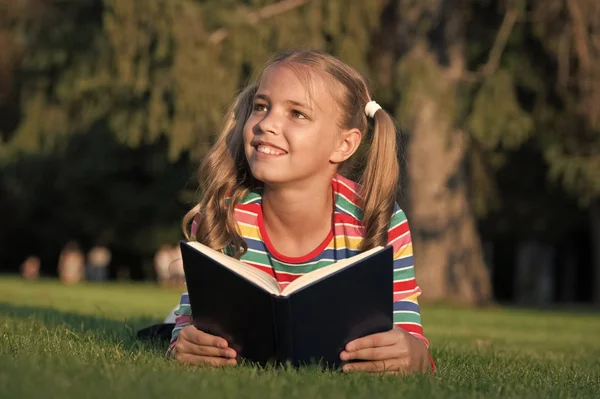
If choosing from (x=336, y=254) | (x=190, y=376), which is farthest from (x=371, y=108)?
(x=190, y=376)

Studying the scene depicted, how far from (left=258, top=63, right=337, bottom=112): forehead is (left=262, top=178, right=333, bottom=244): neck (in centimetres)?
39

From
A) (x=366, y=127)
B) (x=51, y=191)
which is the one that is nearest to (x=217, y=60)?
(x=366, y=127)

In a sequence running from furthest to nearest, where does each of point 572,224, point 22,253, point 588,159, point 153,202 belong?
point 22,253 → point 153,202 → point 572,224 → point 588,159

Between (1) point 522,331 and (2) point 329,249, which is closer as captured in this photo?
(2) point 329,249

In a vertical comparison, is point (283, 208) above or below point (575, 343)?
above

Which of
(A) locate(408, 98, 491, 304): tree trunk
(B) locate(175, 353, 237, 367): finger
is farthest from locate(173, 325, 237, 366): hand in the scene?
(A) locate(408, 98, 491, 304): tree trunk

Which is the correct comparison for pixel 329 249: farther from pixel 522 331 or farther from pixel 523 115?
pixel 523 115

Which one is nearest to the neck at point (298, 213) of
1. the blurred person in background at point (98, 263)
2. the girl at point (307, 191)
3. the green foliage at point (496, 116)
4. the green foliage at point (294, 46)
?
the girl at point (307, 191)

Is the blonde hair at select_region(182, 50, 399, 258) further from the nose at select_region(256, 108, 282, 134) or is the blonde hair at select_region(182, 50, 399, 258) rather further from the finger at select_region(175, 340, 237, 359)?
the finger at select_region(175, 340, 237, 359)

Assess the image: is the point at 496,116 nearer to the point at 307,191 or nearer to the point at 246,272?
the point at 307,191

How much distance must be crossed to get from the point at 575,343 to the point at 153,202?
28.4m

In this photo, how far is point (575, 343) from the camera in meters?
10.9

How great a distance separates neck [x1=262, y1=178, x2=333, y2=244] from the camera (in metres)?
4.76

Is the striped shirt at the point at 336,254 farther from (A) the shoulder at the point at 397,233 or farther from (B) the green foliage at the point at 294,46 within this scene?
(B) the green foliage at the point at 294,46
